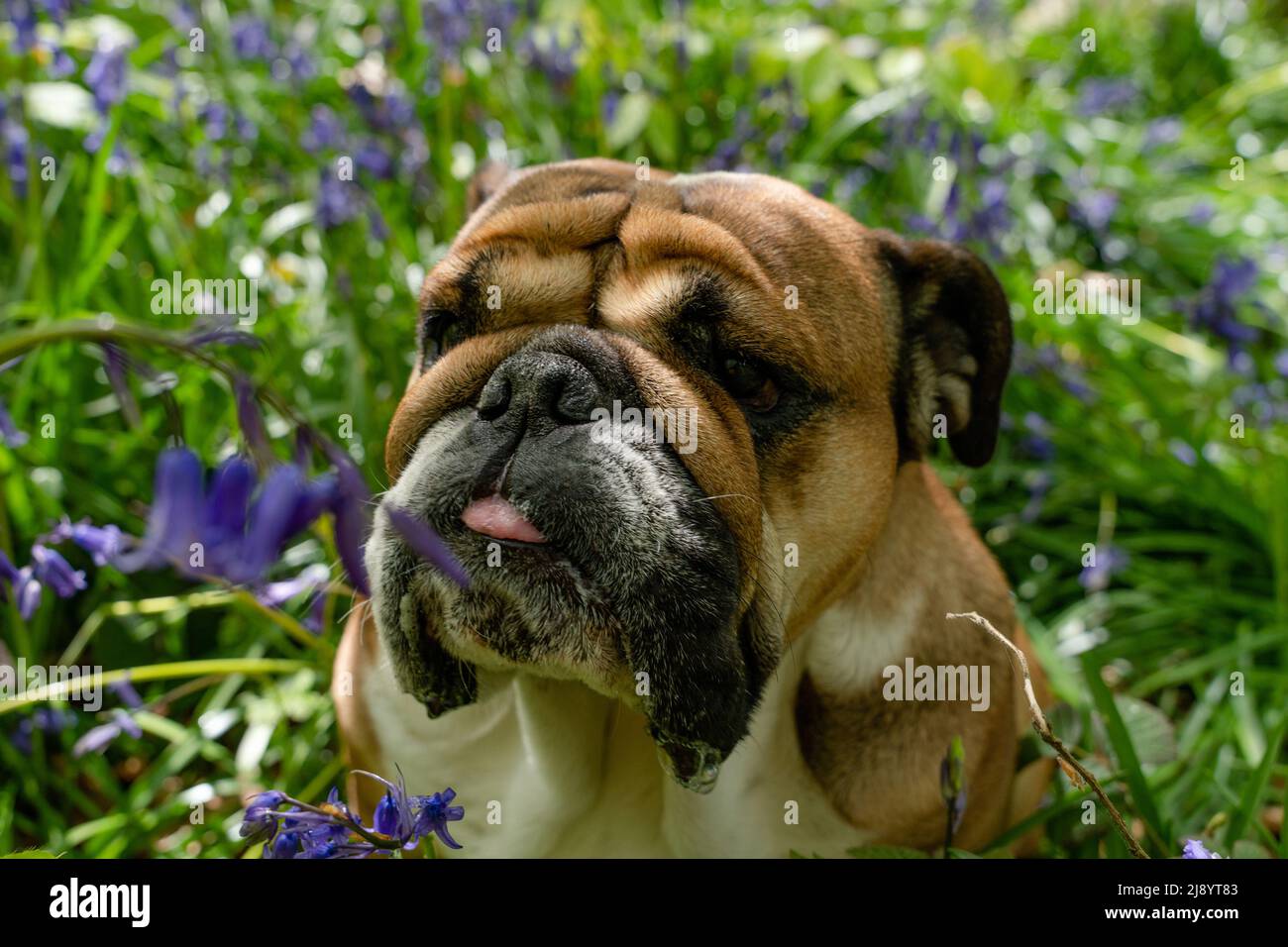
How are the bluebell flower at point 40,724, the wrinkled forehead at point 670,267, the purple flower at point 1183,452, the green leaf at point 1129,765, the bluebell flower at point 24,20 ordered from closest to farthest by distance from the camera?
the wrinkled forehead at point 670,267 → the green leaf at point 1129,765 → the bluebell flower at point 40,724 → the bluebell flower at point 24,20 → the purple flower at point 1183,452

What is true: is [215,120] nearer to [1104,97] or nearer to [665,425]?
[665,425]

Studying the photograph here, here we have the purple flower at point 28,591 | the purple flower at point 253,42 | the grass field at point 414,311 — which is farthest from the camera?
the purple flower at point 253,42

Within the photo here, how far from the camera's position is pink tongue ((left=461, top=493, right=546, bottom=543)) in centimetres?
190

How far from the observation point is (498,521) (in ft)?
6.25

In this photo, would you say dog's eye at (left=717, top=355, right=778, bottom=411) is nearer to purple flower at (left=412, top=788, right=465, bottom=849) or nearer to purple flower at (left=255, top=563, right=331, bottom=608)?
purple flower at (left=412, top=788, right=465, bottom=849)

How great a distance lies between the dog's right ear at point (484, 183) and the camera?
3010 mm

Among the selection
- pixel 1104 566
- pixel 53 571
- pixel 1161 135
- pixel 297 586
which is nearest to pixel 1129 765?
pixel 1104 566

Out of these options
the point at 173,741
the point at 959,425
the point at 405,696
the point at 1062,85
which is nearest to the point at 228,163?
the point at 173,741

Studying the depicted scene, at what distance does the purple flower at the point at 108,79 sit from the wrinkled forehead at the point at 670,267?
6.10 ft

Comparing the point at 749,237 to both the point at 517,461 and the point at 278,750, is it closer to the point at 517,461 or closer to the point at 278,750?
the point at 517,461

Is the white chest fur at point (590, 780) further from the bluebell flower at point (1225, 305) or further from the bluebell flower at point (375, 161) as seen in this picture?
the bluebell flower at point (1225, 305)

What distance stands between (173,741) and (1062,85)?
6.45 metres

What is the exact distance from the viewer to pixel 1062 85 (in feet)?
24.2

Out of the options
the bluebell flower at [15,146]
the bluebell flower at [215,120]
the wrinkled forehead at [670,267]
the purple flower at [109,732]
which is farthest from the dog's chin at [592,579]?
the bluebell flower at [215,120]
